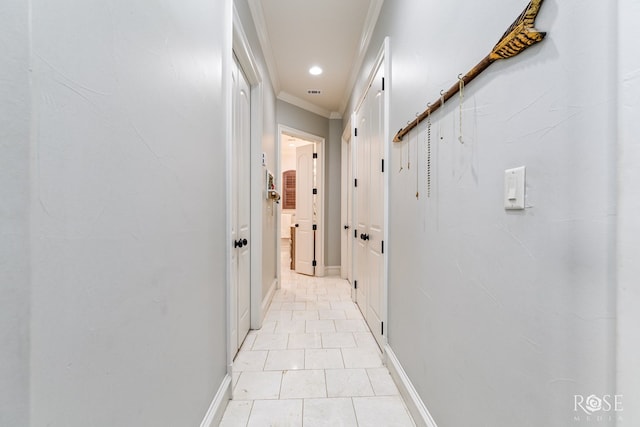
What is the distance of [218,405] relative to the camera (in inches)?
57.4

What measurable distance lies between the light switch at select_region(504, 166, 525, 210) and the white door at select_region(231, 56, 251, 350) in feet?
5.40

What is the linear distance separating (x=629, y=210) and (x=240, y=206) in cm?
213

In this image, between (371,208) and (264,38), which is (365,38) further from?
(371,208)

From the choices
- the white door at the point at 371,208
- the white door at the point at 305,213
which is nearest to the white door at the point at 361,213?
the white door at the point at 371,208

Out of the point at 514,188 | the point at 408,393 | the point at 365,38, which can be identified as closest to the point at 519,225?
the point at 514,188

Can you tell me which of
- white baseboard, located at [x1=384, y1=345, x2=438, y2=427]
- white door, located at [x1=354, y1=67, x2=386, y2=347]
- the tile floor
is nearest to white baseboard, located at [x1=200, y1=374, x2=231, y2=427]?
the tile floor

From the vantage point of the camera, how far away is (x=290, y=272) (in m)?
5.11

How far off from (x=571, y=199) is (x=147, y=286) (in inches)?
44.2

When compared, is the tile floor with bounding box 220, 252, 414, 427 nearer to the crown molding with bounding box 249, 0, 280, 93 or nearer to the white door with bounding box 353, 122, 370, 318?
the white door with bounding box 353, 122, 370, 318

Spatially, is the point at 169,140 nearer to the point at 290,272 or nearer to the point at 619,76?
the point at 619,76

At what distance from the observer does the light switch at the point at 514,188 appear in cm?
78

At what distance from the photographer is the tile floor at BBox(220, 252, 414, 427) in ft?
5.02

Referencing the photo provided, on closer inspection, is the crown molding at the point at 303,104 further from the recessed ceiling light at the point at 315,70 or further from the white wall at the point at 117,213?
the white wall at the point at 117,213

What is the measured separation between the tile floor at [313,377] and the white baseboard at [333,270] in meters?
1.68
